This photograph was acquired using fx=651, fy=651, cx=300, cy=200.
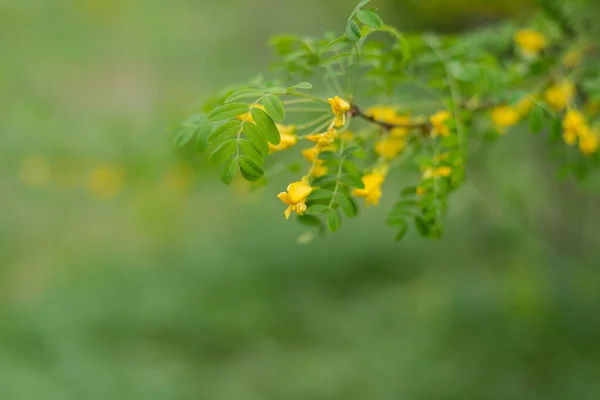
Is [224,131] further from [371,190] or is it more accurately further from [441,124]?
[441,124]

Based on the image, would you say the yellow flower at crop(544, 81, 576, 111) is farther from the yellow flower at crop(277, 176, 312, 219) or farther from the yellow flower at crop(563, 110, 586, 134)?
the yellow flower at crop(277, 176, 312, 219)

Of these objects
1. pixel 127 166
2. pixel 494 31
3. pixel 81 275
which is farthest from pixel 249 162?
pixel 81 275

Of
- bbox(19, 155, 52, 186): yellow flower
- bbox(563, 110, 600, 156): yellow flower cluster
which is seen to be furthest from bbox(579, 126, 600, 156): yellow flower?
bbox(19, 155, 52, 186): yellow flower

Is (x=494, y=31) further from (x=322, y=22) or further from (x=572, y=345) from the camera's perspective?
(x=322, y=22)

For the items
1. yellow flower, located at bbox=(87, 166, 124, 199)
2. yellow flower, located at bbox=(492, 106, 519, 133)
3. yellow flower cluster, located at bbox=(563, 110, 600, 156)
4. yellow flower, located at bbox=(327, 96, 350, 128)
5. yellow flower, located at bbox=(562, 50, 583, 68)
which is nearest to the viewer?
yellow flower, located at bbox=(327, 96, 350, 128)

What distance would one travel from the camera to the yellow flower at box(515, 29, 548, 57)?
4.16 ft

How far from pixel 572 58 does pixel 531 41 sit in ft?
0.28

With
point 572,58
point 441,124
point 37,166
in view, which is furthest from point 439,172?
point 37,166

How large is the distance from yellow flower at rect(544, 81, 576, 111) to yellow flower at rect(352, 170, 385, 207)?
0.44m

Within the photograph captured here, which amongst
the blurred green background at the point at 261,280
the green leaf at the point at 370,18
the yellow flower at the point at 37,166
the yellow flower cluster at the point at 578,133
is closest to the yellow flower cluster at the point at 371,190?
the green leaf at the point at 370,18

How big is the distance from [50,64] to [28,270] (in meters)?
1.87

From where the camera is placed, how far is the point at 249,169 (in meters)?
0.72

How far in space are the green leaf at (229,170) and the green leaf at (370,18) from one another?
0.21m

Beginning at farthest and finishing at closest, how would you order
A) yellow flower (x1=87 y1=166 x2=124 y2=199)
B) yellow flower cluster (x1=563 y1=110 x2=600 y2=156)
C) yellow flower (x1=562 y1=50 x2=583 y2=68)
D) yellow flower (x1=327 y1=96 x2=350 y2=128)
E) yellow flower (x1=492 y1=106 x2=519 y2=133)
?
yellow flower (x1=87 y1=166 x2=124 y2=199) → yellow flower (x1=562 y1=50 x2=583 y2=68) → yellow flower (x1=492 y1=106 x2=519 y2=133) → yellow flower cluster (x1=563 y1=110 x2=600 y2=156) → yellow flower (x1=327 y1=96 x2=350 y2=128)
